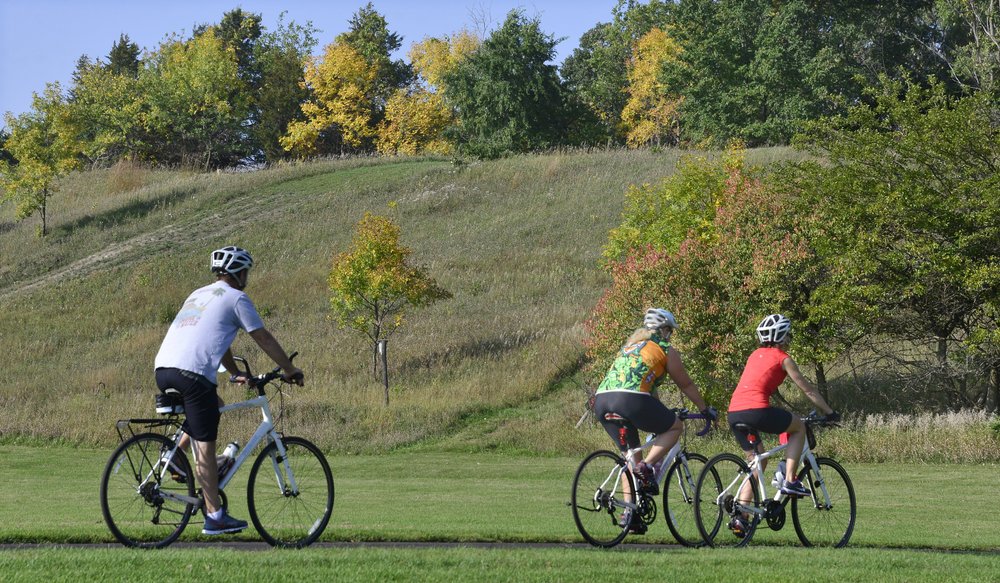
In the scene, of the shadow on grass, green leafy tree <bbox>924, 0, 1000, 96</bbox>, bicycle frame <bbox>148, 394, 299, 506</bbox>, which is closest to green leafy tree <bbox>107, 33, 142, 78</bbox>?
the shadow on grass

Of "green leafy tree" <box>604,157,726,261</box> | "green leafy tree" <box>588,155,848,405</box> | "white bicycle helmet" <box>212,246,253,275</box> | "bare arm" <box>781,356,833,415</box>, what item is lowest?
"bare arm" <box>781,356,833,415</box>

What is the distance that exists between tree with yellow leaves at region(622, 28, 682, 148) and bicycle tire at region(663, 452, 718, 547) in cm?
7144

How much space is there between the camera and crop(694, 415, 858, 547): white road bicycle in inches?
395

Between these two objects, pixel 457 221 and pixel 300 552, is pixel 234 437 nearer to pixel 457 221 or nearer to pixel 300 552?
pixel 300 552

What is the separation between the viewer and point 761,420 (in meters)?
9.95

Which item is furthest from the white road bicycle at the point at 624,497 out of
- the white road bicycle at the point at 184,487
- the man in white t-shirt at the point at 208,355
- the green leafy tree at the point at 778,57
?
the green leafy tree at the point at 778,57

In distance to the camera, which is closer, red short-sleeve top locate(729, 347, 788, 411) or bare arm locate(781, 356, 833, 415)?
bare arm locate(781, 356, 833, 415)

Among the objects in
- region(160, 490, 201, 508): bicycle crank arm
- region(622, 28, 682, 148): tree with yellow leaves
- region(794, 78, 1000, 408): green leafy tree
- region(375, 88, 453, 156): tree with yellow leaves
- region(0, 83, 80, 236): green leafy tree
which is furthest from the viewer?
region(375, 88, 453, 156): tree with yellow leaves

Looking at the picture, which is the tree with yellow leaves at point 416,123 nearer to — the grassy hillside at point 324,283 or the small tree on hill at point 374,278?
the grassy hillside at point 324,283

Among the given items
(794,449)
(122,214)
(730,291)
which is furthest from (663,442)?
(122,214)

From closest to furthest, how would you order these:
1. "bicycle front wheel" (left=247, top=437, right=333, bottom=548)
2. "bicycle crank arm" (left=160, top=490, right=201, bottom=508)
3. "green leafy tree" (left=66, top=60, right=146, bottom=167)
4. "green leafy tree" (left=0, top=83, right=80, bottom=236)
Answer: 1. "bicycle crank arm" (left=160, top=490, right=201, bottom=508)
2. "bicycle front wheel" (left=247, top=437, right=333, bottom=548)
3. "green leafy tree" (left=0, top=83, right=80, bottom=236)
4. "green leafy tree" (left=66, top=60, right=146, bottom=167)

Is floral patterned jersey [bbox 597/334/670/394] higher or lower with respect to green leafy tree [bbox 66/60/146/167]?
lower

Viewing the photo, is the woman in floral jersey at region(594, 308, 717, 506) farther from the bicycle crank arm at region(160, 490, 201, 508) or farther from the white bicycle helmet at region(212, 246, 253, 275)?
the bicycle crank arm at region(160, 490, 201, 508)

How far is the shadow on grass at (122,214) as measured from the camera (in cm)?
6638
